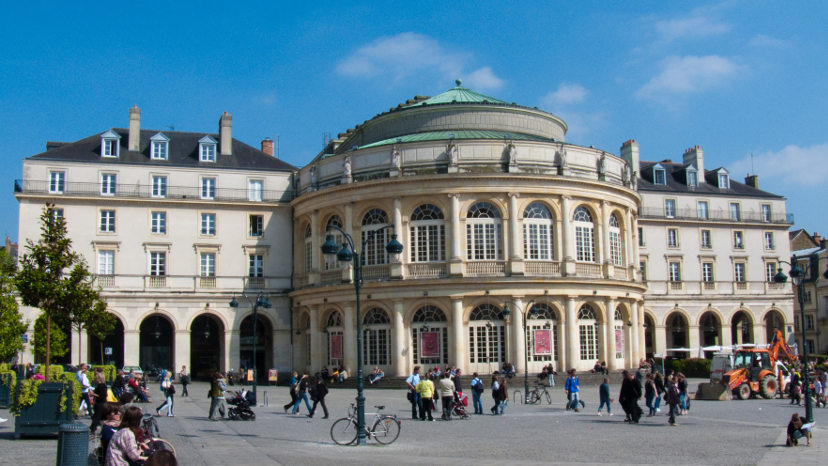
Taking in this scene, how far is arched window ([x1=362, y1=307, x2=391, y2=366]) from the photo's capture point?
48.6m

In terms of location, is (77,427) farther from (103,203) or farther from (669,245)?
(669,245)

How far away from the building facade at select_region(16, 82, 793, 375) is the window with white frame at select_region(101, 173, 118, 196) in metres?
0.38

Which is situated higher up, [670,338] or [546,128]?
[546,128]

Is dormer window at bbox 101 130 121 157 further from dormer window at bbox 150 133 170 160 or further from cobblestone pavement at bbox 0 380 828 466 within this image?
cobblestone pavement at bbox 0 380 828 466

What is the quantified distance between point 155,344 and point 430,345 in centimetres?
2150

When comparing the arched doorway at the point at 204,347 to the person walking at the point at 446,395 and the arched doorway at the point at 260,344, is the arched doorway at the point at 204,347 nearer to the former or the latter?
the arched doorway at the point at 260,344

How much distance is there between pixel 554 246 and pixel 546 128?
34.3 feet

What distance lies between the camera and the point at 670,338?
6844cm

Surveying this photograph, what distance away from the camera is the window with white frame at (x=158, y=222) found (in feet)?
178

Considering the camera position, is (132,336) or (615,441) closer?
(615,441)

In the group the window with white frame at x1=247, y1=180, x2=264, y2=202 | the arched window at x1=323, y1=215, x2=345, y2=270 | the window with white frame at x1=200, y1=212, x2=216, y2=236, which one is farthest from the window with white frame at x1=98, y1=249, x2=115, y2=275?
the arched window at x1=323, y1=215, x2=345, y2=270

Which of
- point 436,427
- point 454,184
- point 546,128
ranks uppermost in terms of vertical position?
point 546,128

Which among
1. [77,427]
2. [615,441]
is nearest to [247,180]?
[615,441]

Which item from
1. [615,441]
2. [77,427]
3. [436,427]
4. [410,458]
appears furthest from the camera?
[436,427]
